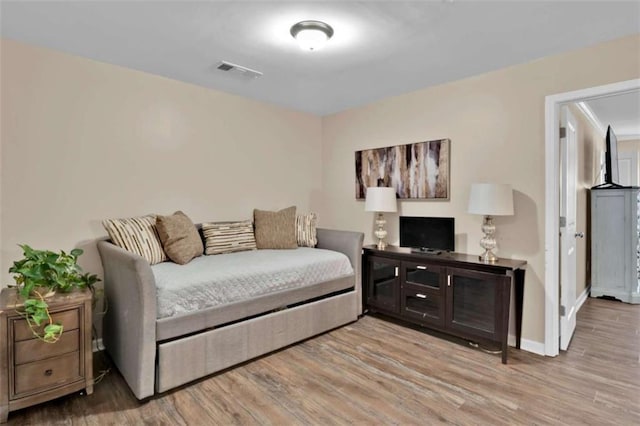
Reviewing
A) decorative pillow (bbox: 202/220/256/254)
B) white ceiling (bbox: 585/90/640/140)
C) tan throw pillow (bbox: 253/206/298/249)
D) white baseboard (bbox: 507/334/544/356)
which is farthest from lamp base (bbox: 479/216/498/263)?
decorative pillow (bbox: 202/220/256/254)

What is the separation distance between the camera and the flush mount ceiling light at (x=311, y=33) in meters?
2.07

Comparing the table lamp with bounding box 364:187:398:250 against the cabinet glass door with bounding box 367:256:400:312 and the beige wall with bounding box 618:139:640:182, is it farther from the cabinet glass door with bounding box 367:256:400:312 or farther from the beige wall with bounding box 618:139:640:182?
the beige wall with bounding box 618:139:640:182

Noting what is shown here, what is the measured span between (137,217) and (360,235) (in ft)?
6.60

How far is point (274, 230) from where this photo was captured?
3.41 meters

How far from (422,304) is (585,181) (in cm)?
278

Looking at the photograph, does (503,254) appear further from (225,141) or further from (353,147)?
(225,141)

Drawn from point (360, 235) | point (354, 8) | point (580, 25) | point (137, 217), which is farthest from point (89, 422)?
point (580, 25)

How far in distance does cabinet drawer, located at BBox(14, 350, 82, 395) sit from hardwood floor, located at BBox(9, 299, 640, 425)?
0.52 feet

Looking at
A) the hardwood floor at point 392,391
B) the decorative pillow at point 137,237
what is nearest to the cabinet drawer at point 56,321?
the hardwood floor at point 392,391

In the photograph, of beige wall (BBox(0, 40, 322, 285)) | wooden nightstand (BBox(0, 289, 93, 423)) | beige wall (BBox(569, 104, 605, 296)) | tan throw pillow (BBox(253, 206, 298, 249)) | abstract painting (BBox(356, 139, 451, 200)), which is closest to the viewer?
wooden nightstand (BBox(0, 289, 93, 423))

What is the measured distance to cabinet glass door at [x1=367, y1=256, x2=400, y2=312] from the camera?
314 cm

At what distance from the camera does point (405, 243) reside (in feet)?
10.9

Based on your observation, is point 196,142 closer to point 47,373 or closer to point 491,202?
point 47,373

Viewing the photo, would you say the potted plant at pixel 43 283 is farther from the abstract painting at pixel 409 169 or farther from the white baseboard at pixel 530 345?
the white baseboard at pixel 530 345
